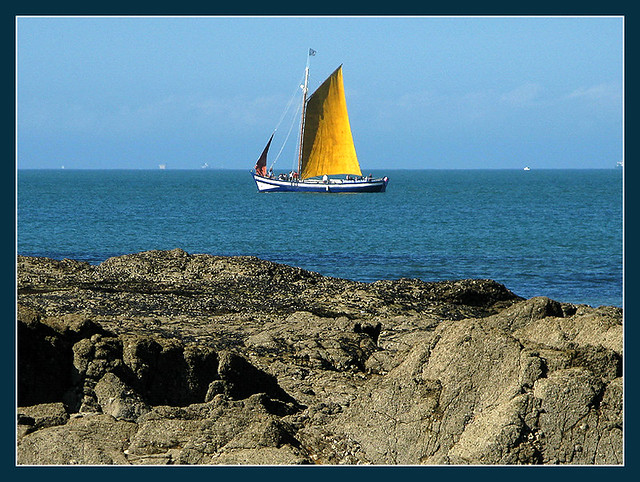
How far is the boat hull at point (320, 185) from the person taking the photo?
267 feet

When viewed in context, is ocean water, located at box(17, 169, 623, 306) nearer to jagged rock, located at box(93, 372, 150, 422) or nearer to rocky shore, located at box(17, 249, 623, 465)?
rocky shore, located at box(17, 249, 623, 465)

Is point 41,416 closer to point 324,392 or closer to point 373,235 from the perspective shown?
point 324,392

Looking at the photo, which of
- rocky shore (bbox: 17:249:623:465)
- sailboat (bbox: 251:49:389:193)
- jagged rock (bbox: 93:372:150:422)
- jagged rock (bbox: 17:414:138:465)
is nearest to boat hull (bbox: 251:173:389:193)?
sailboat (bbox: 251:49:389:193)

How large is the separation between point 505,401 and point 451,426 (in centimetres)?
51

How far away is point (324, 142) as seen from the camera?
74438 millimetres

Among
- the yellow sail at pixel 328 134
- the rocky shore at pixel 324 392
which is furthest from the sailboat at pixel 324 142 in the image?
the rocky shore at pixel 324 392

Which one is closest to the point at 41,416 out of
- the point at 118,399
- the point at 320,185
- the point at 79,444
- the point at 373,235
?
the point at 118,399

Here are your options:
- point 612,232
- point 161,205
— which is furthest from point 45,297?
point 161,205

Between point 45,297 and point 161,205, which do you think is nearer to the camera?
point 45,297

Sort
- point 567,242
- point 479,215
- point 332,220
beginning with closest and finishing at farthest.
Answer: point 567,242
point 332,220
point 479,215

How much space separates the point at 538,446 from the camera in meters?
7.82

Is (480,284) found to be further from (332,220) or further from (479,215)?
(479,215)

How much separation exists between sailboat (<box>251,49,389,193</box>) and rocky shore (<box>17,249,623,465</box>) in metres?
59.1

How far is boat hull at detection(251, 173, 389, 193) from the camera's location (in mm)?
81500
